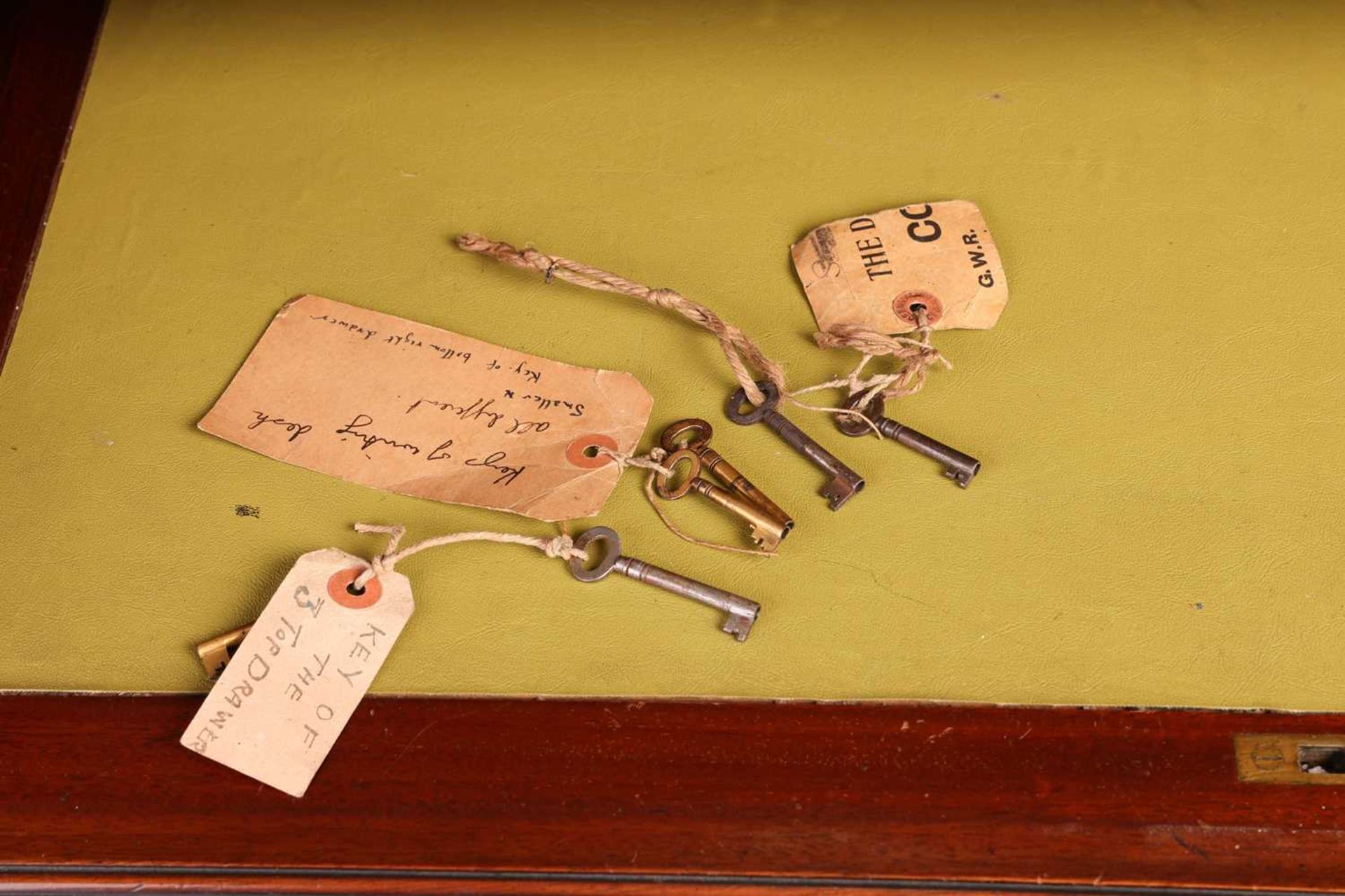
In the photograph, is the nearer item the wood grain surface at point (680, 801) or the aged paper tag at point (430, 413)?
the wood grain surface at point (680, 801)

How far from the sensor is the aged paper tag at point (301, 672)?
915 millimetres

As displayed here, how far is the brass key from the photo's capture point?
100 cm

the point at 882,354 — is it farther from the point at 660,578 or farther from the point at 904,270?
the point at 660,578

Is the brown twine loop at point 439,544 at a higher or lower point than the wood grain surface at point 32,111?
lower

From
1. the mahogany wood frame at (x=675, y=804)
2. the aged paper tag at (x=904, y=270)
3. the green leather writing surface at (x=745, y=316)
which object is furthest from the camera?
the aged paper tag at (x=904, y=270)

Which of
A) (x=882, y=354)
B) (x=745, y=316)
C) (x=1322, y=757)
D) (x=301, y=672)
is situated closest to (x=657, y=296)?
(x=745, y=316)

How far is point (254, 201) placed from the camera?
1.24m

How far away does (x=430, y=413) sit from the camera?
1.08 meters

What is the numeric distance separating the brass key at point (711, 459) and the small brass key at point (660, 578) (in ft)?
0.26

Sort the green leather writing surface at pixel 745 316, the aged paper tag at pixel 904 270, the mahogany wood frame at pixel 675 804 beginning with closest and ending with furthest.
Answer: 1. the mahogany wood frame at pixel 675 804
2. the green leather writing surface at pixel 745 316
3. the aged paper tag at pixel 904 270

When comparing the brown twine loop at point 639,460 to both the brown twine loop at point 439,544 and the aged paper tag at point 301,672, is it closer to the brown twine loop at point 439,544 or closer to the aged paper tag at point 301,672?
the brown twine loop at point 439,544

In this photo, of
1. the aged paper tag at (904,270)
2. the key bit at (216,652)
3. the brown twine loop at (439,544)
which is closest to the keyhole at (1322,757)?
the aged paper tag at (904,270)

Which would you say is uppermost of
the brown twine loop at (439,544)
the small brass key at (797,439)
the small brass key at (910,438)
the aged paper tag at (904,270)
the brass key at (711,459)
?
the aged paper tag at (904,270)

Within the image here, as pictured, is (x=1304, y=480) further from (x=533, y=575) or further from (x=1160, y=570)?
(x=533, y=575)
